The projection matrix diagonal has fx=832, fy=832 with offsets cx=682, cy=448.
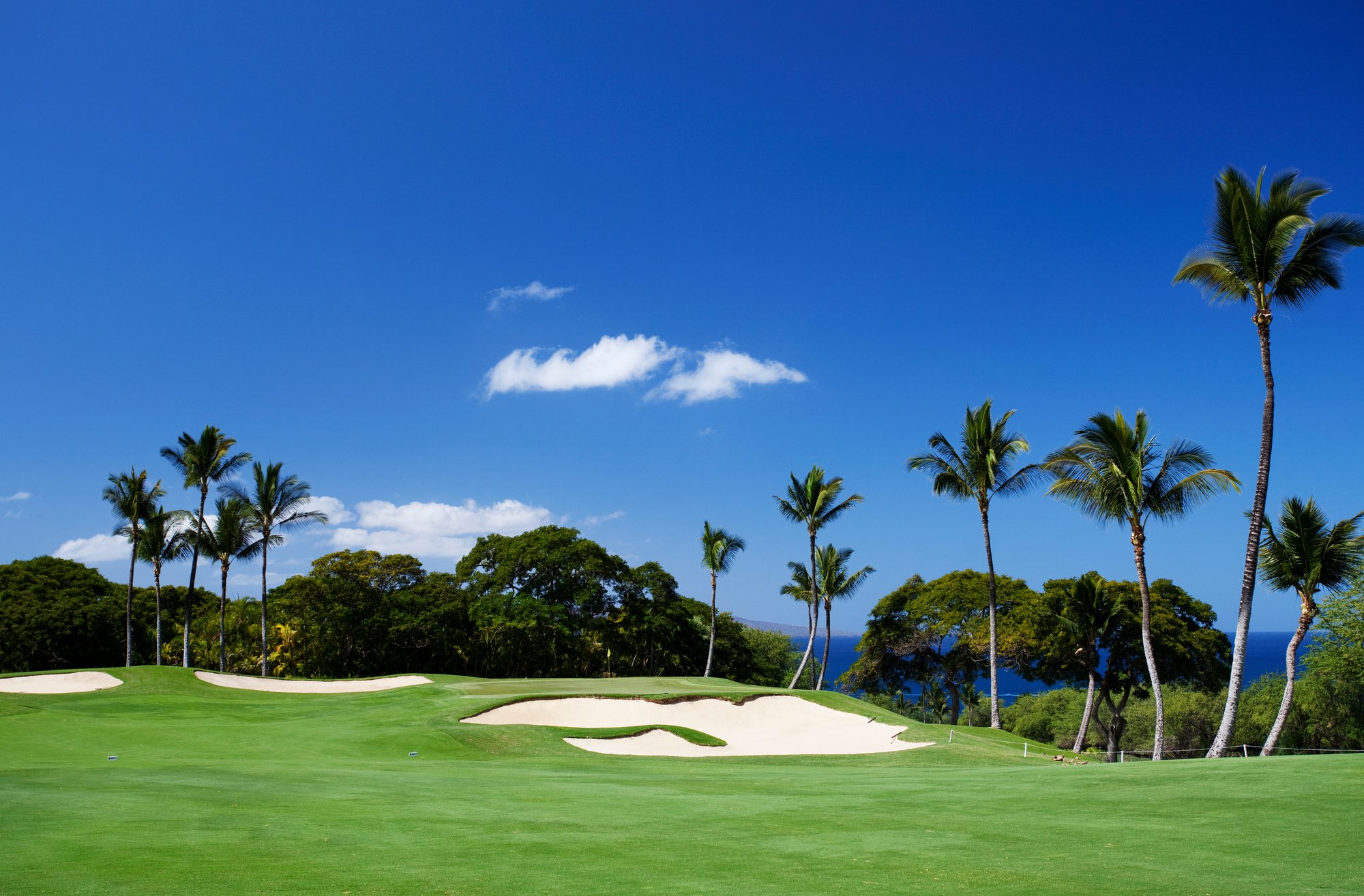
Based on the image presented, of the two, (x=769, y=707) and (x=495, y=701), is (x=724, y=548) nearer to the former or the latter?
(x=769, y=707)

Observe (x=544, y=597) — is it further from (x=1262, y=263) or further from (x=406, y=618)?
(x=1262, y=263)

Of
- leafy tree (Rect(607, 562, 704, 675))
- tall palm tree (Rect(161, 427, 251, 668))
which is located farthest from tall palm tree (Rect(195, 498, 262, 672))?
leafy tree (Rect(607, 562, 704, 675))

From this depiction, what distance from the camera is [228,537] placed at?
45.2m

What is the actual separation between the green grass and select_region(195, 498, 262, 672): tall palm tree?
26.6 meters

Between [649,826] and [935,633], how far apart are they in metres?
41.9

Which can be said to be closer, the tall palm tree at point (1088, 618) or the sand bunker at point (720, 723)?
the sand bunker at point (720, 723)

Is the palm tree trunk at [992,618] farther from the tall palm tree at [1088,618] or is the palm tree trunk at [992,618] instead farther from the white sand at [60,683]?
the white sand at [60,683]

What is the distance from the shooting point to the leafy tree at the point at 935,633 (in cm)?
4747

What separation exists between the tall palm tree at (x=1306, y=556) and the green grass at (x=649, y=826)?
13635 millimetres

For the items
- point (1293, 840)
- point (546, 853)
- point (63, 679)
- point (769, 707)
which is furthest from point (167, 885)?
point (63, 679)

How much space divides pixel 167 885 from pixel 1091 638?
4045 centimetres

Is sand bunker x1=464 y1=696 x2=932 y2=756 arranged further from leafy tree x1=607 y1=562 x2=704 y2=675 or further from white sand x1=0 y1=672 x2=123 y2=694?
leafy tree x1=607 y1=562 x2=704 y2=675

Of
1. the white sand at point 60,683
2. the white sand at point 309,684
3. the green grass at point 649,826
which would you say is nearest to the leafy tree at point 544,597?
the white sand at point 309,684

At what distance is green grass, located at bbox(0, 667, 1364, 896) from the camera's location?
7.62m
